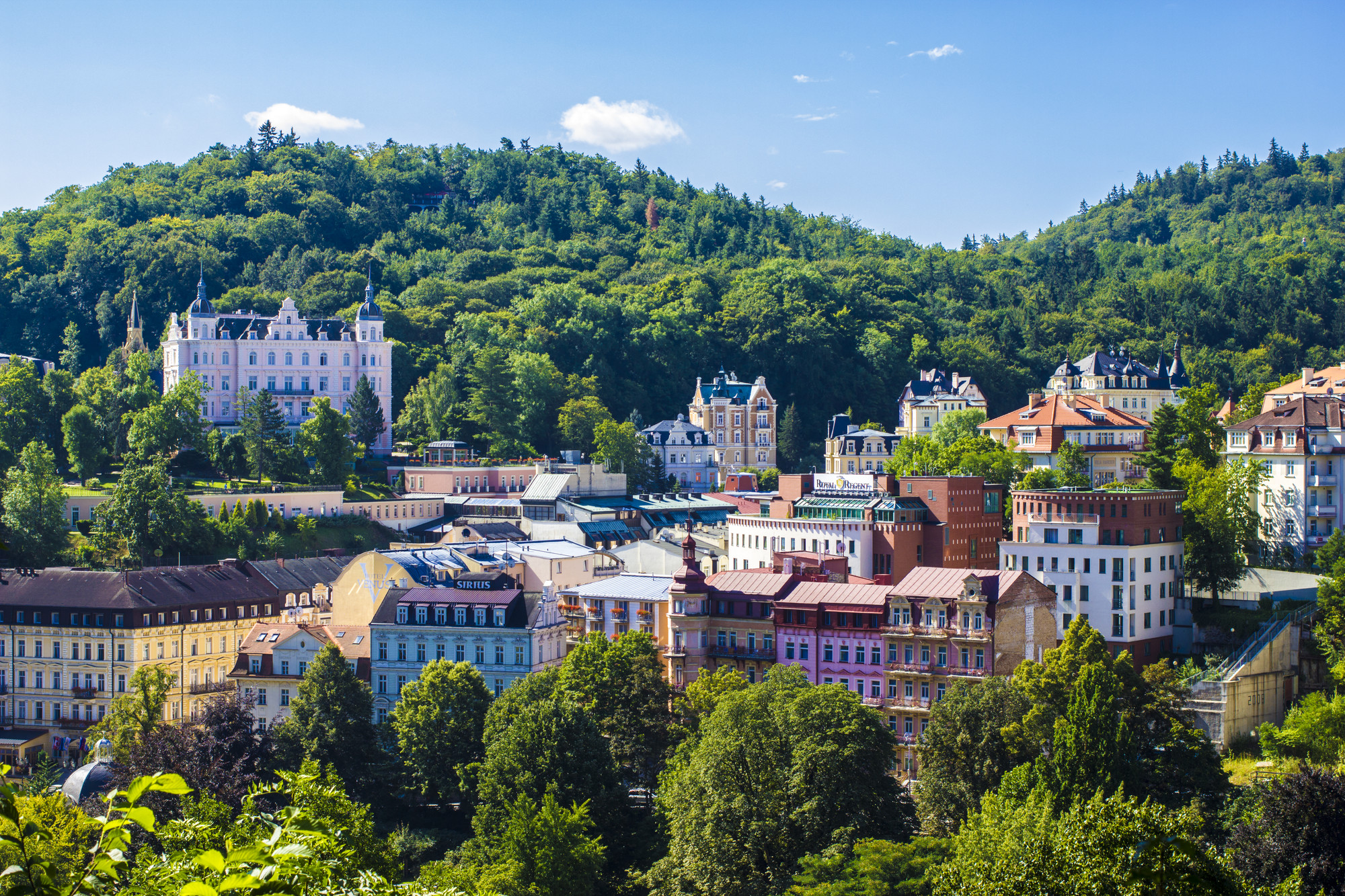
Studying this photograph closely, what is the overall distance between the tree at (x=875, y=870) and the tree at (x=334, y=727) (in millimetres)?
19682

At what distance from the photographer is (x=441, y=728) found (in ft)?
194

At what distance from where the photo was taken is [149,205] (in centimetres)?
17200

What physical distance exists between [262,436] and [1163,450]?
188 feet

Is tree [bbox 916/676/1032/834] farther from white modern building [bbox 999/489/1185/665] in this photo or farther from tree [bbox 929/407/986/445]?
tree [bbox 929/407/986/445]

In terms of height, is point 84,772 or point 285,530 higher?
point 285,530

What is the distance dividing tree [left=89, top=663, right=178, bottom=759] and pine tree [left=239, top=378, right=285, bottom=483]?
3767 cm

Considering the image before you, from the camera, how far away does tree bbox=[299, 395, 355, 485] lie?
346 ft

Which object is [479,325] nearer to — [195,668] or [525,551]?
[525,551]

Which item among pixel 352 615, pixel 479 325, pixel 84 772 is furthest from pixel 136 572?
pixel 479 325

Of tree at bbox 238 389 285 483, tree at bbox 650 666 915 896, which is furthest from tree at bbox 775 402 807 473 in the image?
tree at bbox 650 666 915 896

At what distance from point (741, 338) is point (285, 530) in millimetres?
69482

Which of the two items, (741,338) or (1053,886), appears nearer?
(1053,886)

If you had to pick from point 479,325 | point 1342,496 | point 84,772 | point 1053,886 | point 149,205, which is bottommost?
point 84,772

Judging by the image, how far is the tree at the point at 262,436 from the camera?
105 m
